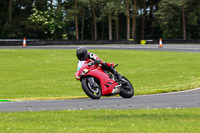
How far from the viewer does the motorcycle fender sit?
37.0 ft

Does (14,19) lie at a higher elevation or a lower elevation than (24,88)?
higher

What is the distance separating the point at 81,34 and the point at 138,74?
6231 cm

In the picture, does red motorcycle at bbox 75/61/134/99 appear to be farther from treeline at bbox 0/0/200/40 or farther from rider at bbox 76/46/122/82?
treeline at bbox 0/0/200/40

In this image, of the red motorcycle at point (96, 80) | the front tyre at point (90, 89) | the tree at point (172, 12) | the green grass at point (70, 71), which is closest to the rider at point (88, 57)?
the red motorcycle at point (96, 80)

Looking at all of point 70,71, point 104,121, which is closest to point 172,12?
point 70,71

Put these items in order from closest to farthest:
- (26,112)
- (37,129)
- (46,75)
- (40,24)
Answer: (37,129)
(26,112)
(46,75)
(40,24)

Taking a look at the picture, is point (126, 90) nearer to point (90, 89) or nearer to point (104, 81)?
point (104, 81)

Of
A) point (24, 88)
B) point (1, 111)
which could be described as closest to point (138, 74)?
point (24, 88)

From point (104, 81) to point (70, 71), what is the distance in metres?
15.4

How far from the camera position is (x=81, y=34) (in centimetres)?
8512

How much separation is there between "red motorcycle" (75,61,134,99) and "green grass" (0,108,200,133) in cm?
218

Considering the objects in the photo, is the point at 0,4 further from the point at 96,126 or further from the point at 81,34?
the point at 96,126

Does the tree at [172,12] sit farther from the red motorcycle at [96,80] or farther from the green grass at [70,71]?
the red motorcycle at [96,80]

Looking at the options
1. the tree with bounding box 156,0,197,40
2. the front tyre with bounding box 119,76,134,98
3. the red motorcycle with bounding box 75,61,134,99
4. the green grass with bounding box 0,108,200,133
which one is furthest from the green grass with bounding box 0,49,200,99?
the tree with bounding box 156,0,197,40
